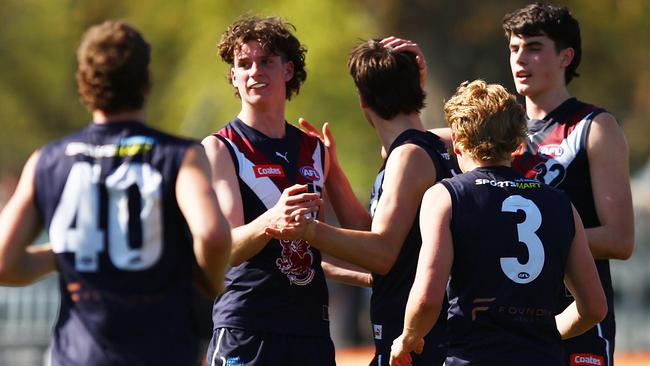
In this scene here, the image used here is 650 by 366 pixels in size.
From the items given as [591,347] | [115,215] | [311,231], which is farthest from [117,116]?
[591,347]

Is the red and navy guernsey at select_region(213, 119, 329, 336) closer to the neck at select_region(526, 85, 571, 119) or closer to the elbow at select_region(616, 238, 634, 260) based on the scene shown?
the neck at select_region(526, 85, 571, 119)

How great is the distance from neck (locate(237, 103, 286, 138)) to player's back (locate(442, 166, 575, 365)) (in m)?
1.47

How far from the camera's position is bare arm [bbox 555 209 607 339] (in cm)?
543

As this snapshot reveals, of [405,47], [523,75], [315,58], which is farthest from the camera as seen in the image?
[315,58]

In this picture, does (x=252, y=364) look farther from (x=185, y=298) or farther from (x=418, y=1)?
(x=418, y=1)

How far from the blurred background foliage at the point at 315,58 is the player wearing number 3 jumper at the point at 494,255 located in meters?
14.0

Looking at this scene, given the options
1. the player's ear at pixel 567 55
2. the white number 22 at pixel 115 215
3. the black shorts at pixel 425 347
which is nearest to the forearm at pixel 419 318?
the black shorts at pixel 425 347

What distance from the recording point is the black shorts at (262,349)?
6.22 meters

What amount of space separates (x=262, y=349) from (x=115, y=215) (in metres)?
1.62

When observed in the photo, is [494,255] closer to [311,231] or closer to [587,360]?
Result: [311,231]

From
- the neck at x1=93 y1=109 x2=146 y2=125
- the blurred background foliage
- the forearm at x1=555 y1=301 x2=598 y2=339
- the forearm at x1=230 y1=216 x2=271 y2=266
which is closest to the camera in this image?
the neck at x1=93 y1=109 x2=146 y2=125

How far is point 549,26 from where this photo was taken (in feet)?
22.1

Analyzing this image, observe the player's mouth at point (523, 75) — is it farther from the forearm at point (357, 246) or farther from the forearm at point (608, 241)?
the forearm at point (357, 246)

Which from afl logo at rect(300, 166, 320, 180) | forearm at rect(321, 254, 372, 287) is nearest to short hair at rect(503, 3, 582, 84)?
afl logo at rect(300, 166, 320, 180)
